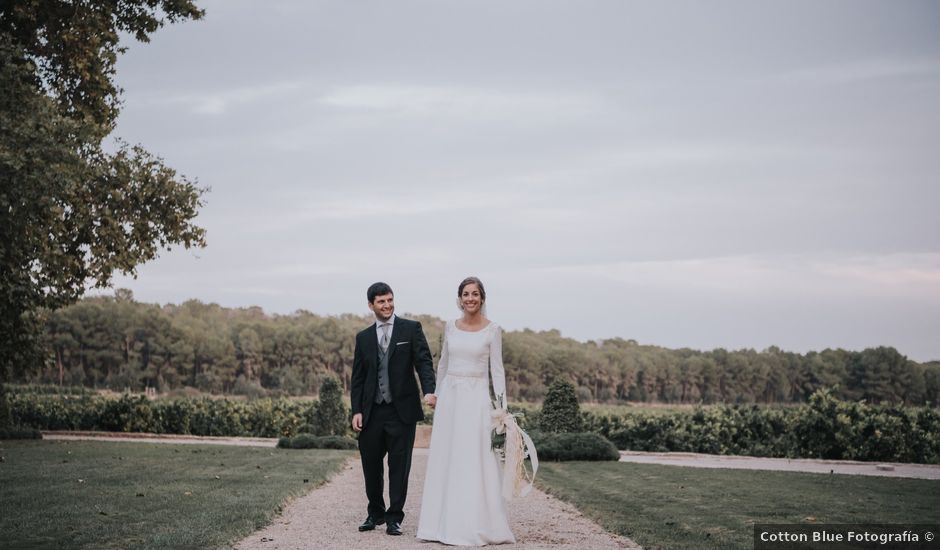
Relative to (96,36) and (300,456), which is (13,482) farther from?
(96,36)

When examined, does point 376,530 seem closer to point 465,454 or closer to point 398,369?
point 465,454

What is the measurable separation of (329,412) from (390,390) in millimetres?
18250

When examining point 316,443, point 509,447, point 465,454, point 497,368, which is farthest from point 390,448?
point 316,443

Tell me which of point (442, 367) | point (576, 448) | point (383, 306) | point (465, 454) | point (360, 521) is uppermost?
point (383, 306)

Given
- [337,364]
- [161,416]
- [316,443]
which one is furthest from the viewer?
[337,364]

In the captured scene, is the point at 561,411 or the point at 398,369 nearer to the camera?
the point at 398,369

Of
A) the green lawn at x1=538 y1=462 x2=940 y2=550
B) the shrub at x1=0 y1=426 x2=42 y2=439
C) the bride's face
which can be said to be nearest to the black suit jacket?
the bride's face

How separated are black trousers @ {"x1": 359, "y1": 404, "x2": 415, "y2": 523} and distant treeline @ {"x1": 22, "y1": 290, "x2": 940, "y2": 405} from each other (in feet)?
149

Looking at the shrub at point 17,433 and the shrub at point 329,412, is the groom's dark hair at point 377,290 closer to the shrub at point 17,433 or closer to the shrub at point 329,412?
the shrub at point 329,412

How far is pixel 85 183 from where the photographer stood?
17219 millimetres

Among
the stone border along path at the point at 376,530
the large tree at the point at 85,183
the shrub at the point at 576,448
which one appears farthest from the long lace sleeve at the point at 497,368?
the shrub at the point at 576,448

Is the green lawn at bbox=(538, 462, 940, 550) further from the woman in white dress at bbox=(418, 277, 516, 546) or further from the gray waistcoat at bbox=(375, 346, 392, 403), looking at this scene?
the gray waistcoat at bbox=(375, 346, 392, 403)

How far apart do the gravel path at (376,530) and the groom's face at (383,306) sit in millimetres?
1956

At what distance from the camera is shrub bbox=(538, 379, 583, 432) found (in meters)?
21.0
